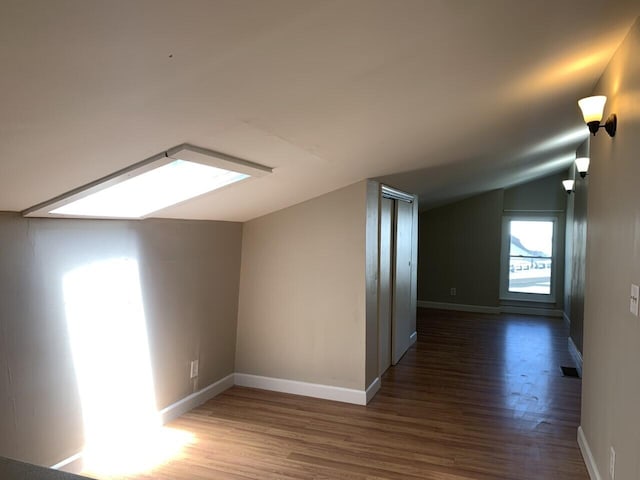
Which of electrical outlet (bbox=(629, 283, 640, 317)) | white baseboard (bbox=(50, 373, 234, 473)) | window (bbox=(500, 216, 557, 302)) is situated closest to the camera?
electrical outlet (bbox=(629, 283, 640, 317))

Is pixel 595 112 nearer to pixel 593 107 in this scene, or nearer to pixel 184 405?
pixel 593 107

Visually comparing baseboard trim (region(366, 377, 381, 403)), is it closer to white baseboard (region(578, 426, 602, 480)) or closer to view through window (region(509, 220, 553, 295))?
white baseboard (region(578, 426, 602, 480))

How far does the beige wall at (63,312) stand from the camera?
2.29 m

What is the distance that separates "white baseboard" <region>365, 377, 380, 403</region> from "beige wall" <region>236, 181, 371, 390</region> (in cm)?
12

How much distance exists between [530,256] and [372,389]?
5796 millimetres

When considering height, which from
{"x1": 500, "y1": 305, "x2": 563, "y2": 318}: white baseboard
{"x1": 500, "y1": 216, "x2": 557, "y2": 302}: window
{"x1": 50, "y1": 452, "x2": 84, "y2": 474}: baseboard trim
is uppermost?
{"x1": 500, "y1": 216, "x2": 557, "y2": 302}: window

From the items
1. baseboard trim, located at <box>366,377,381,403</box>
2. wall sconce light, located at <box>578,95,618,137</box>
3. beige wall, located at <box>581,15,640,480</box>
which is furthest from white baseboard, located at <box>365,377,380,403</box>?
wall sconce light, located at <box>578,95,618,137</box>

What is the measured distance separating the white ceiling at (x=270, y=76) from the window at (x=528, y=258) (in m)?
5.88

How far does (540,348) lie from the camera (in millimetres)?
5879

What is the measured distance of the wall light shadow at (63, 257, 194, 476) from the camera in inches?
105

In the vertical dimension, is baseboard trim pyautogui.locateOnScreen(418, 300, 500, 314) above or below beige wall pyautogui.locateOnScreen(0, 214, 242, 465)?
below

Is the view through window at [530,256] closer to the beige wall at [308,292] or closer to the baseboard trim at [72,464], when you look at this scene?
the beige wall at [308,292]

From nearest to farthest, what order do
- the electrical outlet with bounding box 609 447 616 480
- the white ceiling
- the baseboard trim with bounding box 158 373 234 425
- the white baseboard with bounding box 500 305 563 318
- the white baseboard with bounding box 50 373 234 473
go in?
the white ceiling
the electrical outlet with bounding box 609 447 616 480
the white baseboard with bounding box 50 373 234 473
the baseboard trim with bounding box 158 373 234 425
the white baseboard with bounding box 500 305 563 318

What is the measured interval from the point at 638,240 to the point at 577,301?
4.06m
